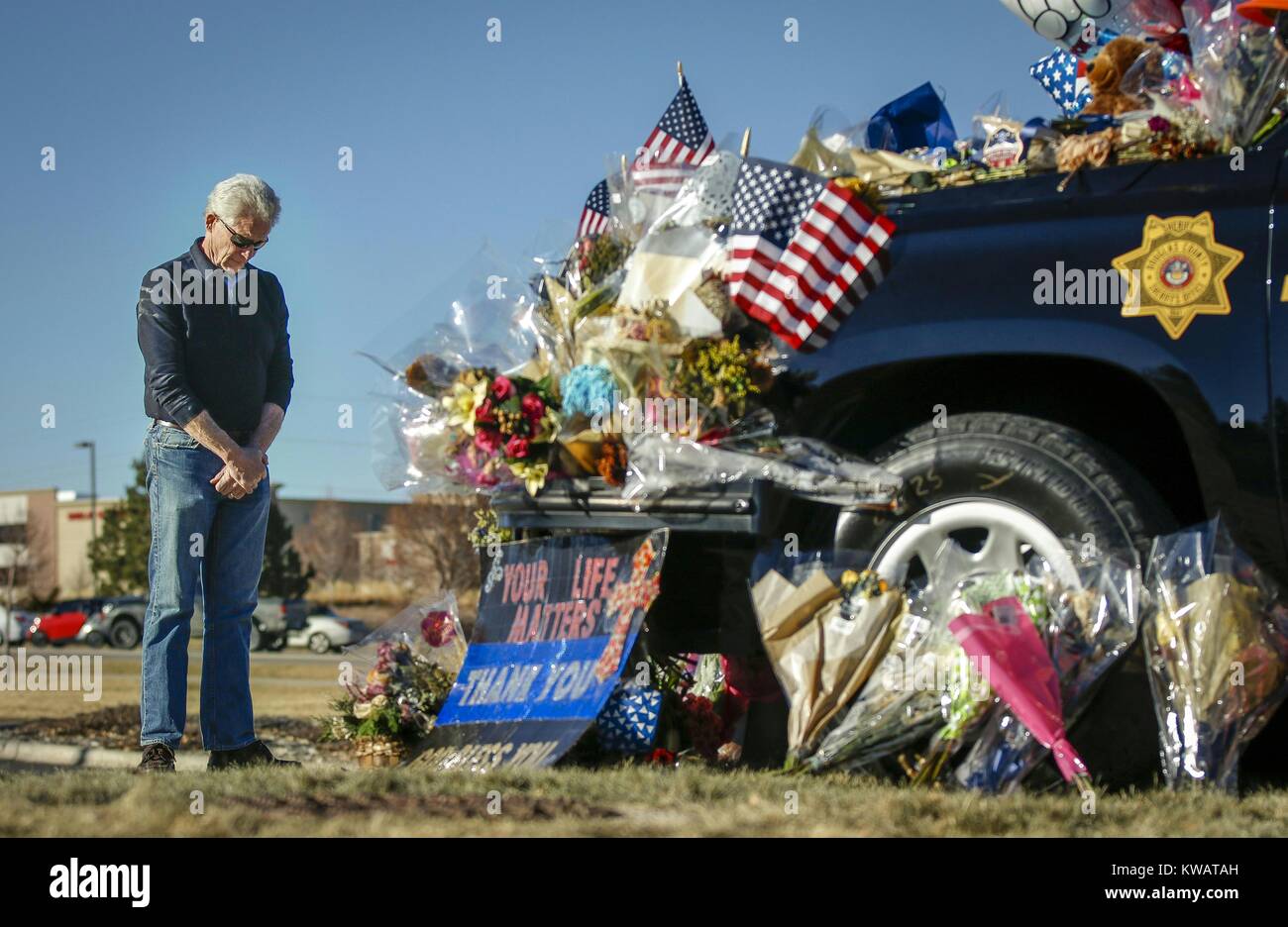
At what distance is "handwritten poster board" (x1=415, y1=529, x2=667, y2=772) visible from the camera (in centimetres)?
391

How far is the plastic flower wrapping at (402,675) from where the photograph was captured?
452cm

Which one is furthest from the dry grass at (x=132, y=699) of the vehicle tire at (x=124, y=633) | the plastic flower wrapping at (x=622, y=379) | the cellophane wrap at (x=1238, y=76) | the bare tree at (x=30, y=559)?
the bare tree at (x=30, y=559)

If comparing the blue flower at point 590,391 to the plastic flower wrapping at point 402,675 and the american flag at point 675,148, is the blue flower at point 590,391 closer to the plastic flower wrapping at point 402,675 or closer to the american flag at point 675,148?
the american flag at point 675,148

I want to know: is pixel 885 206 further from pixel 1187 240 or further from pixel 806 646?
pixel 806 646

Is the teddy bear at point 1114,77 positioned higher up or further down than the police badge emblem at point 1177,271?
higher up

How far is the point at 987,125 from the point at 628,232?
49.8 inches

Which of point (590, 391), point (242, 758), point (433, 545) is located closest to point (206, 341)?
point (590, 391)

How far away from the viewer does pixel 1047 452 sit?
3559mm

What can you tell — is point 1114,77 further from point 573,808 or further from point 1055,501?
point 573,808

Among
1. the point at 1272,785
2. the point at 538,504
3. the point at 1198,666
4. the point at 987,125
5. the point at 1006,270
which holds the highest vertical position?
the point at 987,125

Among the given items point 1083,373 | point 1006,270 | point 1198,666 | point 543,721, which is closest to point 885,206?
point 1006,270

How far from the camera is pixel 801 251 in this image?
3.90 meters

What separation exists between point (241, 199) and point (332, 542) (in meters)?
50.9

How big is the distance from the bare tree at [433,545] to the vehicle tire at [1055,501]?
74.4ft
